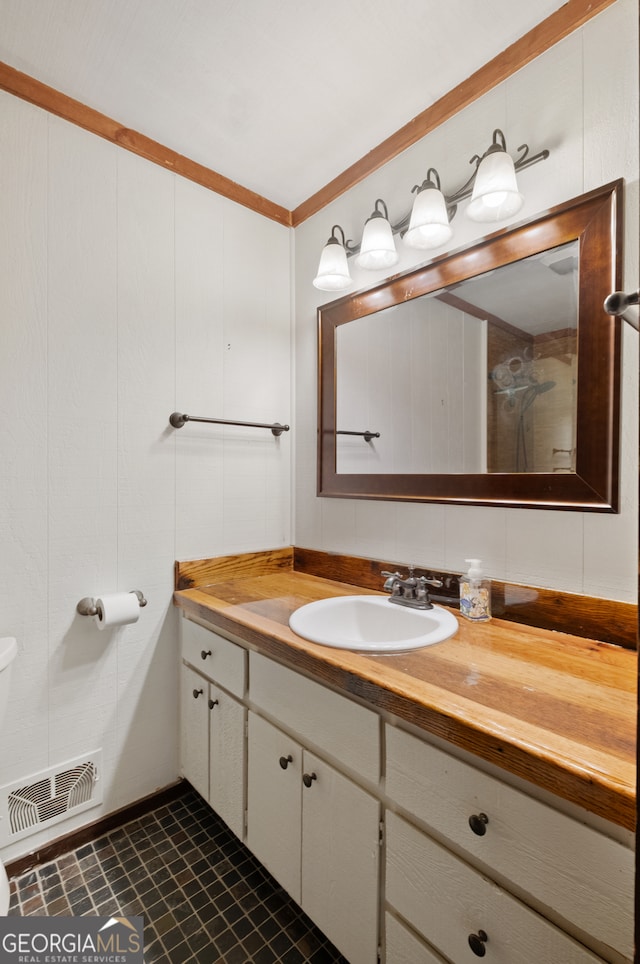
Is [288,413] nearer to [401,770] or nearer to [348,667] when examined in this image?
[348,667]

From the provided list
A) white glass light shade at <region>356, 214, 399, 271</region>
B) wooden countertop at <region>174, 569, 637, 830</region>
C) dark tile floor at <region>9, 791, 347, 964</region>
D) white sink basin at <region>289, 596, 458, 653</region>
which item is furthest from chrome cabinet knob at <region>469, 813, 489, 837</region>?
white glass light shade at <region>356, 214, 399, 271</region>

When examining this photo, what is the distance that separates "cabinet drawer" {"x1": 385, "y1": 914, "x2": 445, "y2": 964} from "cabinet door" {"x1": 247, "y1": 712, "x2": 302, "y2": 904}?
0.92 ft

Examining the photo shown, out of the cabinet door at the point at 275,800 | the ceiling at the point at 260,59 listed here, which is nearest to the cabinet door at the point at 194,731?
the cabinet door at the point at 275,800

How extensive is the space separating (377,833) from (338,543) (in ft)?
3.28

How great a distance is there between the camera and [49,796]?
1.39 meters

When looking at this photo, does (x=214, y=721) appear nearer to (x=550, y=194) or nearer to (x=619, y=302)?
(x=619, y=302)

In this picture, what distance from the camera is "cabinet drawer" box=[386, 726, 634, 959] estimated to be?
0.62m

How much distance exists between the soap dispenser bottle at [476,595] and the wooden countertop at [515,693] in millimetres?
30

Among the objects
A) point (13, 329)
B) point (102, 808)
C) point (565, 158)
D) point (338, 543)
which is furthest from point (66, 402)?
point (565, 158)

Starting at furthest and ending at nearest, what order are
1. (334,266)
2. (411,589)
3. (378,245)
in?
(334,266)
(378,245)
(411,589)

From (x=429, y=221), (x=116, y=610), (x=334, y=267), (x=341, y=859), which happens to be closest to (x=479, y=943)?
(x=341, y=859)

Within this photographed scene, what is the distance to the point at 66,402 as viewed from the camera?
1.41 m

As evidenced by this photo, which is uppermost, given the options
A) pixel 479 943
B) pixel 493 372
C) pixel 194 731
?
pixel 493 372

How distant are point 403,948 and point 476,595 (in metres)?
0.75
